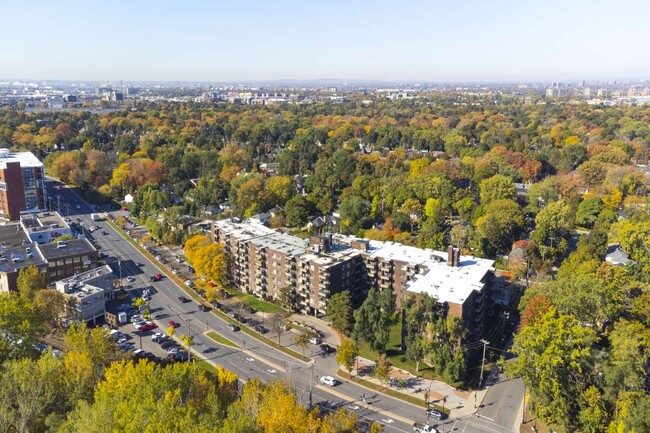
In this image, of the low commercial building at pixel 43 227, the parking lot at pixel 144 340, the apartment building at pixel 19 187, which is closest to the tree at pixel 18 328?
the parking lot at pixel 144 340

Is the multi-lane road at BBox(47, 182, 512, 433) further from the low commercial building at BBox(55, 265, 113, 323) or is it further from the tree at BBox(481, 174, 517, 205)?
the tree at BBox(481, 174, 517, 205)

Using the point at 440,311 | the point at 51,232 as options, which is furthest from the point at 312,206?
the point at 440,311

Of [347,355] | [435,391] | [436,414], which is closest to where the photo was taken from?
[436,414]

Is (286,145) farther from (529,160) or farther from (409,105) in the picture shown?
(409,105)

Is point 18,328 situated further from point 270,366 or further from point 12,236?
point 12,236

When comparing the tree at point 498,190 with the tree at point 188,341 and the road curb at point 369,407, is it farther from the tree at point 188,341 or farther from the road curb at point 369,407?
the tree at point 188,341

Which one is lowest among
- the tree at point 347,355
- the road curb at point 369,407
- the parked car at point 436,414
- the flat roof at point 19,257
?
the road curb at point 369,407

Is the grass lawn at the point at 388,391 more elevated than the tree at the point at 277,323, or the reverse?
the tree at the point at 277,323

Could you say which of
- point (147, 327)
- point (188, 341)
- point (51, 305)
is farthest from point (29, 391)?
point (147, 327)

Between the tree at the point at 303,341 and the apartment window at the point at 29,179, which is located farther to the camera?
the apartment window at the point at 29,179
